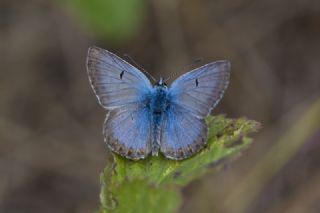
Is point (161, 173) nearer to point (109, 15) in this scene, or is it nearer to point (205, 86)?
point (205, 86)

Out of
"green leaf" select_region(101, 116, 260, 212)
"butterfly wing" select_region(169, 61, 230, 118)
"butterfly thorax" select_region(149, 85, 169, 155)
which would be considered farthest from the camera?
"butterfly thorax" select_region(149, 85, 169, 155)

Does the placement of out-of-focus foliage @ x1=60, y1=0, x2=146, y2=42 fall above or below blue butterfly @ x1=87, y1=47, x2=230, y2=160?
above

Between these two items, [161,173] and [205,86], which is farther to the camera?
[205,86]

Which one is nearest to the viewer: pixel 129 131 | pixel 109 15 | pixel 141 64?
pixel 129 131

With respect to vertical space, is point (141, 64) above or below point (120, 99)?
below

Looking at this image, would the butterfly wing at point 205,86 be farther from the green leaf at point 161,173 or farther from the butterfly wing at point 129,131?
the butterfly wing at point 129,131

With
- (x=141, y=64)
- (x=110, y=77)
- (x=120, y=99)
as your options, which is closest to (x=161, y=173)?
(x=120, y=99)

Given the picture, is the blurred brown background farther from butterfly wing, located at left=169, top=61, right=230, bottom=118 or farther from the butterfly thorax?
butterfly wing, located at left=169, top=61, right=230, bottom=118

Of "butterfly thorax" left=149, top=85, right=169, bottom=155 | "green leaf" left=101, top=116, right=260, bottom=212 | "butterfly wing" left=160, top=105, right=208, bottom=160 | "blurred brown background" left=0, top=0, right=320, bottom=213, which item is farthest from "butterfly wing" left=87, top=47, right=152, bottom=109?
Answer: "blurred brown background" left=0, top=0, right=320, bottom=213
